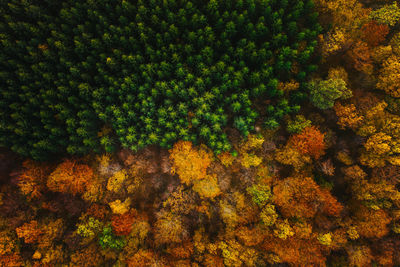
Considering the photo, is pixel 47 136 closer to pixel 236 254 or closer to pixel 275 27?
pixel 236 254

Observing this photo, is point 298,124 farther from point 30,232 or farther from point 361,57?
point 30,232

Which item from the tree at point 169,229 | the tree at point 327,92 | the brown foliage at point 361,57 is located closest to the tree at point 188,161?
the tree at point 169,229

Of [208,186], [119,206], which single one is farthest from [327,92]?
[119,206]

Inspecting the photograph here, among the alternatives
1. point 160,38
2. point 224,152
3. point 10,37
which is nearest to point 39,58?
point 10,37

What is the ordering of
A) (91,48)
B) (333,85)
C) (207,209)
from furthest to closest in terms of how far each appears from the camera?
(207,209), (91,48), (333,85)

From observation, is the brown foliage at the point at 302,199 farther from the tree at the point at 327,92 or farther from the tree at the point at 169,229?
the tree at the point at 169,229

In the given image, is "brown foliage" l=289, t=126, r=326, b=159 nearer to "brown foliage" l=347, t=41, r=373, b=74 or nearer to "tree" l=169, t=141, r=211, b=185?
"brown foliage" l=347, t=41, r=373, b=74

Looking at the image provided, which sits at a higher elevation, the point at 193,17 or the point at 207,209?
the point at 193,17
